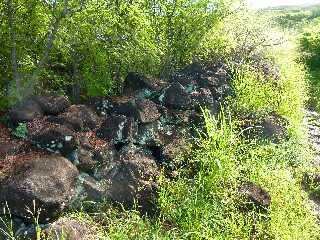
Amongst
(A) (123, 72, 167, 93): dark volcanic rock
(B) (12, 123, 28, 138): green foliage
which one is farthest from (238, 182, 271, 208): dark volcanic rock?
(B) (12, 123, 28, 138): green foliage

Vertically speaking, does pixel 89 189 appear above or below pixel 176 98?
below

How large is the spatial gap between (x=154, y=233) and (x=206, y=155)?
1.97 meters

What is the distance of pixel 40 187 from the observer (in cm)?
614

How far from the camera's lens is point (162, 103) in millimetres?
9203

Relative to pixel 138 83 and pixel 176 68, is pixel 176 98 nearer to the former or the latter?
pixel 138 83

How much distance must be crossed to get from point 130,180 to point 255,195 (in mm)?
1947

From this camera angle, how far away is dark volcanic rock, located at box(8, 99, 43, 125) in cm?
747

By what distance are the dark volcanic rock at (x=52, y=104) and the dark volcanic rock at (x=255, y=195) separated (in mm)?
3259

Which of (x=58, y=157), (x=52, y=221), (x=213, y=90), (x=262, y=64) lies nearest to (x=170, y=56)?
(x=213, y=90)

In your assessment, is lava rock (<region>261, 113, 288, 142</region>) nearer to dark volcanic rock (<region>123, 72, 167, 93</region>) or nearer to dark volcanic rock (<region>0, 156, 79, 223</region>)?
dark volcanic rock (<region>123, 72, 167, 93</region>)

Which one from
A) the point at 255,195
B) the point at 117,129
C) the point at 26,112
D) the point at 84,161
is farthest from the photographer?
the point at 117,129

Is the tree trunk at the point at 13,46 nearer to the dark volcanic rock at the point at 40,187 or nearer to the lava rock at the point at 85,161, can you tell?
the lava rock at the point at 85,161

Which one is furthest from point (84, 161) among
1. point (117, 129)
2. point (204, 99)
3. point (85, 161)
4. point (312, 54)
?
point (312, 54)

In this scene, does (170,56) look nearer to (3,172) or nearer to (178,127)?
(178,127)
